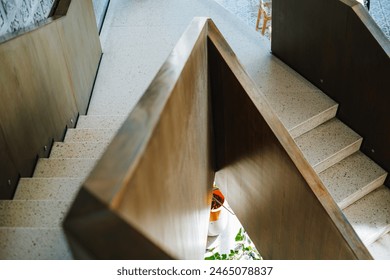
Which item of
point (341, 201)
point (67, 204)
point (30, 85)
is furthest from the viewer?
point (341, 201)

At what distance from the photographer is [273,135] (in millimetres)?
2477

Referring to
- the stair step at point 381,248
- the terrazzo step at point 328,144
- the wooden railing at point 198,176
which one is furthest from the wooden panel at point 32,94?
the stair step at point 381,248

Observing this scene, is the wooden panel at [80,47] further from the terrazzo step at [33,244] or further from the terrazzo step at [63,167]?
the terrazzo step at [33,244]

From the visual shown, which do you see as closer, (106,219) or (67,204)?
(106,219)

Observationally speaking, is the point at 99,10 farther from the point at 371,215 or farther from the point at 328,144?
the point at 371,215

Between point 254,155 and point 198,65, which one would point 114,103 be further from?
point 198,65

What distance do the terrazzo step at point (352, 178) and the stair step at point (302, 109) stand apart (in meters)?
0.40

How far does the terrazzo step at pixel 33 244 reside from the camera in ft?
6.04

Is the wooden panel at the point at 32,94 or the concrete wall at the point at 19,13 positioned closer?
the wooden panel at the point at 32,94

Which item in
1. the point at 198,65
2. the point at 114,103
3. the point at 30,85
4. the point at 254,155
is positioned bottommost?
the point at 114,103

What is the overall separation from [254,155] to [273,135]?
29 cm

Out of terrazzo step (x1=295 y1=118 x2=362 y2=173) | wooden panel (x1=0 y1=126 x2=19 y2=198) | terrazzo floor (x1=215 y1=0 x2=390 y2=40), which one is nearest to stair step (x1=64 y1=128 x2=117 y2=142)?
wooden panel (x1=0 y1=126 x2=19 y2=198)
